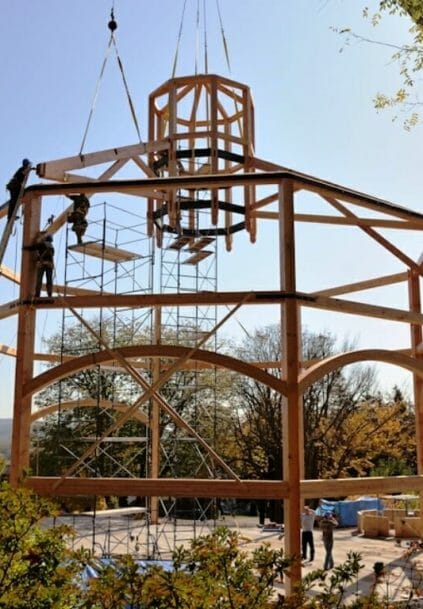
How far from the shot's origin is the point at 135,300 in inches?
465

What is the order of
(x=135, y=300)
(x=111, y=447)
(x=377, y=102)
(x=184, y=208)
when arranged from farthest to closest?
(x=111, y=447) → (x=184, y=208) → (x=135, y=300) → (x=377, y=102)

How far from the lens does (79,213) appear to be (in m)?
13.6

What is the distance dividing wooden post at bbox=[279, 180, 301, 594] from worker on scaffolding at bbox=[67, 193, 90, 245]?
4177mm

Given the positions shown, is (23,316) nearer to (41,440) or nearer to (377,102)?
(377,102)

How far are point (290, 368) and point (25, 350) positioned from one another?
188 inches

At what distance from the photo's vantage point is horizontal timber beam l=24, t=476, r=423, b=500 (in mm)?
11000

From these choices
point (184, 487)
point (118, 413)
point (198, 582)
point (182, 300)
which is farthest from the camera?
point (118, 413)

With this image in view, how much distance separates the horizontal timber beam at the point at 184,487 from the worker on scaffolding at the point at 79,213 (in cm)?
526

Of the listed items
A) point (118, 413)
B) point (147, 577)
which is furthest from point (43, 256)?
point (118, 413)

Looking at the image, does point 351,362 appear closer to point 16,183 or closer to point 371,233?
point 371,233

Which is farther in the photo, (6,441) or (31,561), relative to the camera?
(6,441)

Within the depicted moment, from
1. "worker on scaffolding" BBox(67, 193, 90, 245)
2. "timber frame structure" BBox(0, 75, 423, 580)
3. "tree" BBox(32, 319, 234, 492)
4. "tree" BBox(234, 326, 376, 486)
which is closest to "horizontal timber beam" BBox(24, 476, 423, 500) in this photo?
"timber frame structure" BBox(0, 75, 423, 580)

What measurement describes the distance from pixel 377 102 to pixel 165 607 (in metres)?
8.91

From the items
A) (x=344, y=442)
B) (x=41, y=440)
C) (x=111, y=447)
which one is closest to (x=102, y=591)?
(x=111, y=447)
